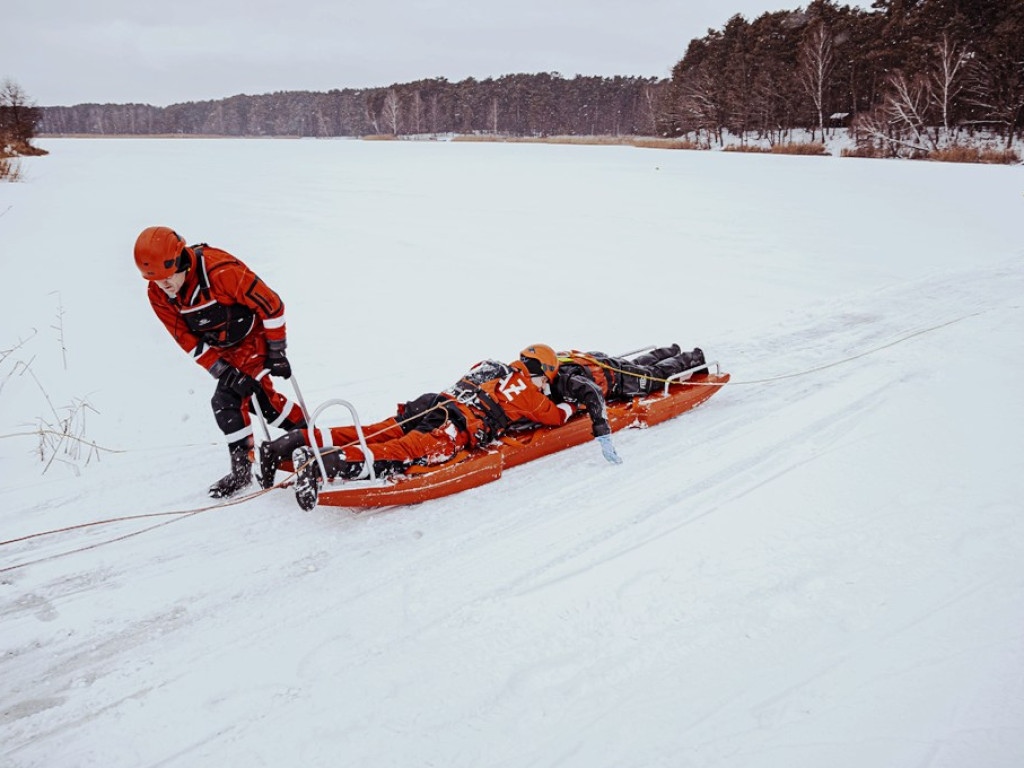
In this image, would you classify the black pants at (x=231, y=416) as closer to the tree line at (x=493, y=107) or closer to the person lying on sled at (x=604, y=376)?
the person lying on sled at (x=604, y=376)

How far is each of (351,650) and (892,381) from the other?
4.88m

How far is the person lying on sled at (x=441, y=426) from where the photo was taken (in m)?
3.67

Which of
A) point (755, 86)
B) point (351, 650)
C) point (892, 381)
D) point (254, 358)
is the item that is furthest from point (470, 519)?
point (755, 86)

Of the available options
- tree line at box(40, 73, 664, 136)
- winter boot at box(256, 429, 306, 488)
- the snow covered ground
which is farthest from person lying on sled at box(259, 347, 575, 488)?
tree line at box(40, 73, 664, 136)

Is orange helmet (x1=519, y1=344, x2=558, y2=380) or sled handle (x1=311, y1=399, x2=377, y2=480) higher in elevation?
orange helmet (x1=519, y1=344, x2=558, y2=380)

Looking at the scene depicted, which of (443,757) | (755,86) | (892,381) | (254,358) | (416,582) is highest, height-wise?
(755,86)

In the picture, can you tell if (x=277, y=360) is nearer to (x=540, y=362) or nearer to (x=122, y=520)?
(x=122, y=520)

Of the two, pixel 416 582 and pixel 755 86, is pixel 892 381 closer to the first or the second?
pixel 416 582

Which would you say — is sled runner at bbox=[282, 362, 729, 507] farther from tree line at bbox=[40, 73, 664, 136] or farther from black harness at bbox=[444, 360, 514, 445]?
tree line at bbox=[40, 73, 664, 136]

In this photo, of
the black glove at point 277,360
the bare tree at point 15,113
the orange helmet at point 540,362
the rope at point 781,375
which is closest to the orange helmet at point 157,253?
the black glove at point 277,360

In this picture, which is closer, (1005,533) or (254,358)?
(1005,533)

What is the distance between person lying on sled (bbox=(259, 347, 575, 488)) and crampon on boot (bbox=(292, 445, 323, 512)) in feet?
0.06

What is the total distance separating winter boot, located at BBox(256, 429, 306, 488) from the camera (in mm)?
3611

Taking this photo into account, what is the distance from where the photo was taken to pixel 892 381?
17.3 ft
